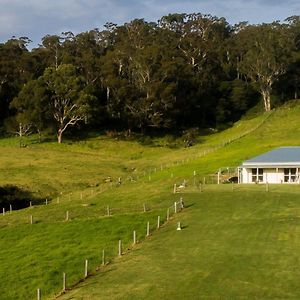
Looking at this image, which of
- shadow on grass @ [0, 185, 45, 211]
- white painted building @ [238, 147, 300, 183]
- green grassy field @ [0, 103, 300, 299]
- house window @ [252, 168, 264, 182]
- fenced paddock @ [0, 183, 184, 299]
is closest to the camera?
green grassy field @ [0, 103, 300, 299]

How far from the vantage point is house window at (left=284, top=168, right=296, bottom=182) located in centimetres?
6109

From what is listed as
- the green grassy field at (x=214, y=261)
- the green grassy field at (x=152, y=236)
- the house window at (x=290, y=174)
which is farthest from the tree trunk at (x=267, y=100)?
the green grassy field at (x=214, y=261)

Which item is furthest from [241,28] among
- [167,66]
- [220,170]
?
[220,170]

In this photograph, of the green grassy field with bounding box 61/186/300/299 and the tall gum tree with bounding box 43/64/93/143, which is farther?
the tall gum tree with bounding box 43/64/93/143

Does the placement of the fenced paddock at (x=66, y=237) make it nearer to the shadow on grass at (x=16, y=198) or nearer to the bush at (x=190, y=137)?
the shadow on grass at (x=16, y=198)

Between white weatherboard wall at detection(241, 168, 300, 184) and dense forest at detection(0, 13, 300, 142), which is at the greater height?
dense forest at detection(0, 13, 300, 142)

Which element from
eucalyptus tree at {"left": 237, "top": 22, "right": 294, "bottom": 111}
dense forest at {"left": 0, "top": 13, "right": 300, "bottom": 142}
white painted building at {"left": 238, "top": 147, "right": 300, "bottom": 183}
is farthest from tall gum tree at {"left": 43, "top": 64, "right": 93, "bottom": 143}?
white painted building at {"left": 238, "top": 147, "right": 300, "bottom": 183}

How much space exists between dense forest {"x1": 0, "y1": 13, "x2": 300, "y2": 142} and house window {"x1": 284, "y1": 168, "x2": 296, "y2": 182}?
4417cm

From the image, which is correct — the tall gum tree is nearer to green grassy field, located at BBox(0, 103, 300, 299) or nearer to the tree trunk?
green grassy field, located at BBox(0, 103, 300, 299)

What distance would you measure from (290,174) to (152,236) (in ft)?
91.6

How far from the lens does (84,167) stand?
78.2 metres

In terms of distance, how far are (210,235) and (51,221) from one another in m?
16.2

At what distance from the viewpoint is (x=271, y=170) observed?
62000mm

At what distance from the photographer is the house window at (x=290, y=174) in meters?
61.1
